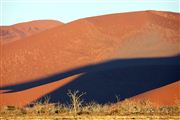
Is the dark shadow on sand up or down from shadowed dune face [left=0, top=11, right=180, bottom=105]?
down

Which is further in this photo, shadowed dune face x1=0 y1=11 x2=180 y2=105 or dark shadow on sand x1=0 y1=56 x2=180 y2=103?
shadowed dune face x1=0 y1=11 x2=180 y2=105

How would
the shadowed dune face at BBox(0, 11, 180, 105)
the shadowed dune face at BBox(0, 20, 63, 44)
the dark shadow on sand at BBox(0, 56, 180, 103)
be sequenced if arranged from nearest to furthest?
the dark shadow on sand at BBox(0, 56, 180, 103), the shadowed dune face at BBox(0, 11, 180, 105), the shadowed dune face at BBox(0, 20, 63, 44)

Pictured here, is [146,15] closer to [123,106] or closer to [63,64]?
[63,64]

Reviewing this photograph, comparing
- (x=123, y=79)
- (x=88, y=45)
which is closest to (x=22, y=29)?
(x=88, y=45)

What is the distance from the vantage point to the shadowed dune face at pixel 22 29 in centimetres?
9343

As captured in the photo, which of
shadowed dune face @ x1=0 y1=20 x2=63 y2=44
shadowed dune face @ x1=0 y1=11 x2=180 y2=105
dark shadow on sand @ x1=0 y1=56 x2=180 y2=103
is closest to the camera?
dark shadow on sand @ x1=0 y1=56 x2=180 y2=103

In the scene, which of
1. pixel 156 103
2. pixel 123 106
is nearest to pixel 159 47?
pixel 156 103

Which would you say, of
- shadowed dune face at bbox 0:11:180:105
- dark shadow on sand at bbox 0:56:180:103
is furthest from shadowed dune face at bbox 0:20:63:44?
dark shadow on sand at bbox 0:56:180:103

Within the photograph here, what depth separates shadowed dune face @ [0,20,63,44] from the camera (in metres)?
93.4

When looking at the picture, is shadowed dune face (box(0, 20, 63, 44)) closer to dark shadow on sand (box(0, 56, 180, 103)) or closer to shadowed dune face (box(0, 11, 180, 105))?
shadowed dune face (box(0, 11, 180, 105))

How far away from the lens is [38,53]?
210ft

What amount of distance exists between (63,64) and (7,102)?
16.4 m

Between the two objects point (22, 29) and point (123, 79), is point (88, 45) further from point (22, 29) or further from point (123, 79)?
point (22, 29)

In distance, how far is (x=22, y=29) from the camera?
103m
